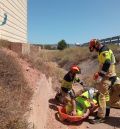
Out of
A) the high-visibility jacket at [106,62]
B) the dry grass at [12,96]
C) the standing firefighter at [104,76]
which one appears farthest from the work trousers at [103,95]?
the dry grass at [12,96]

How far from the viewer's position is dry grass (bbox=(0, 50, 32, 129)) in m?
5.99

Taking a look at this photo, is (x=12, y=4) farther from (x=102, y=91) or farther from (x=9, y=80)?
(x=9, y=80)

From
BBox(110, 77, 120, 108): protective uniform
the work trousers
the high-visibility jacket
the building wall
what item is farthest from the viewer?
the building wall

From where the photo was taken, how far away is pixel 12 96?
7.24m

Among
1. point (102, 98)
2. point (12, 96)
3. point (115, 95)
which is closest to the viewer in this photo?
point (12, 96)

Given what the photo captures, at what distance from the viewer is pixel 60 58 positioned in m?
38.8

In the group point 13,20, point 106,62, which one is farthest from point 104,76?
point 13,20

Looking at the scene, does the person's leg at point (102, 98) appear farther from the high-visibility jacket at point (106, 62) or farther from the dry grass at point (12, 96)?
the dry grass at point (12, 96)

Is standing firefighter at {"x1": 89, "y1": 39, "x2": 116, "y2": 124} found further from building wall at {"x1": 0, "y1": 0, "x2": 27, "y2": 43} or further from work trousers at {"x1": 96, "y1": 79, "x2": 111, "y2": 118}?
building wall at {"x1": 0, "y1": 0, "x2": 27, "y2": 43}

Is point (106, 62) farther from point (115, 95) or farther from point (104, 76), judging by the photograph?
point (115, 95)

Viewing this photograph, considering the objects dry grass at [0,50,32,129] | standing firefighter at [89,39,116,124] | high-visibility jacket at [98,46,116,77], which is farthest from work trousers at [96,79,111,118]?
dry grass at [0,50,32,129]

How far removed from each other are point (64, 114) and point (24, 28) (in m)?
14.7

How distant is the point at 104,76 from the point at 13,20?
33.0 feet

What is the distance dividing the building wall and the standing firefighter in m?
6.52
